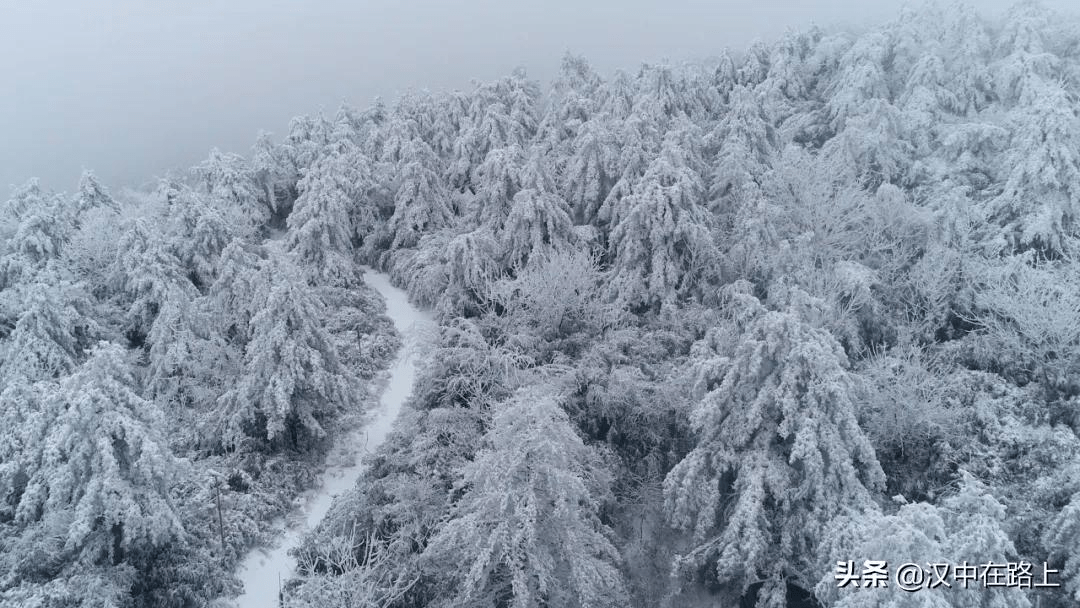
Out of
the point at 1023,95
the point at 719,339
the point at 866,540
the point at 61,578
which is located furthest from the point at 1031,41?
the point at 61,578

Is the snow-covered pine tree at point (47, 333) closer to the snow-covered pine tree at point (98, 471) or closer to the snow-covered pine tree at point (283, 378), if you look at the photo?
the snow-covered pine tree at point (283, 378)

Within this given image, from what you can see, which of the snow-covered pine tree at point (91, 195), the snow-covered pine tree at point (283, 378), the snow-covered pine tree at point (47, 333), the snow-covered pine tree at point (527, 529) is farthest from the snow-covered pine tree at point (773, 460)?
the snow-covered pine tree at point (91, 195)

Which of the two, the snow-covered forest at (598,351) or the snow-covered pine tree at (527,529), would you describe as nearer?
the snow-covered pine tree at (527,529)

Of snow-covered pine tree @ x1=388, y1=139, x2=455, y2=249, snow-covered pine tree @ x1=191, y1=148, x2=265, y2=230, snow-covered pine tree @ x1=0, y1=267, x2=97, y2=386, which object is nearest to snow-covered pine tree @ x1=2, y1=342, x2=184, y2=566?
snow-covered pine tree @ x1=0, y1=267, x2=97, y2=386

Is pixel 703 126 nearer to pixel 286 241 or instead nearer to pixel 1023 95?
pixel 1023 95

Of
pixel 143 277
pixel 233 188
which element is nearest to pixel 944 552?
pixel 143 277

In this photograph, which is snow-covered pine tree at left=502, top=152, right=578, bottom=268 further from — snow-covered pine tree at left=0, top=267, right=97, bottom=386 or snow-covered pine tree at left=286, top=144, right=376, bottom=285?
snow-covered pine tree at left=0, top=267, right=97, bottom=386
